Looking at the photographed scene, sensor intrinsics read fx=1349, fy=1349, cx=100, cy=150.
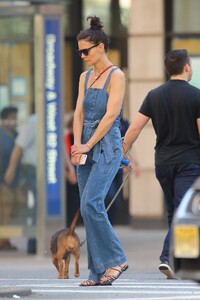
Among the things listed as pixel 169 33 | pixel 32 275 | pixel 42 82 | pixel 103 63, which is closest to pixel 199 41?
pixel 169 33

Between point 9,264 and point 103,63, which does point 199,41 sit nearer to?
point 9,264

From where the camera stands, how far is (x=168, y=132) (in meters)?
9.95

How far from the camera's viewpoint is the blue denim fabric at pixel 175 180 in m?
9.88

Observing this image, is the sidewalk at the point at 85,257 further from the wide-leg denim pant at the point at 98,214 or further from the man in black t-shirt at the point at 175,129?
the man in black t-shirt at the point at 175,129

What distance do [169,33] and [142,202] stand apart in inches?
87.2

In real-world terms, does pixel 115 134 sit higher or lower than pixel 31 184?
higher

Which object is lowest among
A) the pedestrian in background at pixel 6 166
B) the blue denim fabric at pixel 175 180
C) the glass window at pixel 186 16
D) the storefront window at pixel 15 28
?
the pedestrian in background at pixel 6 166

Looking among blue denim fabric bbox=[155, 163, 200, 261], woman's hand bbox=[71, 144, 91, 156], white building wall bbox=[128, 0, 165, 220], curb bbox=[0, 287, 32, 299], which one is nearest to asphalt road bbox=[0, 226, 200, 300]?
curb bbox=[0, 287, 32, 299]

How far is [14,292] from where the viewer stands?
A: 8953 mm

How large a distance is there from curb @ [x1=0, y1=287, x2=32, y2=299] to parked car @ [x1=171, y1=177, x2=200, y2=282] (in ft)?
8.26

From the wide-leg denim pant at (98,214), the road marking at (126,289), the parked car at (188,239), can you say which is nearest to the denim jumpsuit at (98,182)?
the wide-leg denim pant at (98,214)

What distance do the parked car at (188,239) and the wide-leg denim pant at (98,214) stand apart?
2.38m

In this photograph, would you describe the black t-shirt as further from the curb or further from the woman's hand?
the curb

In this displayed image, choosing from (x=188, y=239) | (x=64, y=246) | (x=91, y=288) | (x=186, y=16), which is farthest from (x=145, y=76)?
(x=188, y=239)
